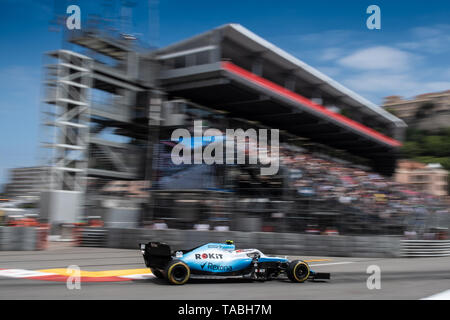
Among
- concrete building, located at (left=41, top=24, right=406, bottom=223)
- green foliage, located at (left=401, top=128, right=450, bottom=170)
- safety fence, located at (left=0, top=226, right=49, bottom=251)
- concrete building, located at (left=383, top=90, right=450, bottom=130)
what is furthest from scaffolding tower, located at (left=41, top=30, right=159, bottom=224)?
concrete building, located at (left=383, top=90, right=450, bottom=130)

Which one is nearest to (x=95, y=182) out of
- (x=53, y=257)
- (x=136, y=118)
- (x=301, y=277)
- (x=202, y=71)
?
(x=136, y=118)

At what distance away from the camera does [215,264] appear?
26.1ft

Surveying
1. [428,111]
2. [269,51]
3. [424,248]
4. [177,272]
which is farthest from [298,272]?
[428,111]

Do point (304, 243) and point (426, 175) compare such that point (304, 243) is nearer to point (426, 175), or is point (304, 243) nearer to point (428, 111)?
point (426, 175)

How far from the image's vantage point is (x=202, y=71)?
2142 cm

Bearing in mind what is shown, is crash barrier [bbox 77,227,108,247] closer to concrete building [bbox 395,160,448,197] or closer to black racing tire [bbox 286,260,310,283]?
black racing tire [bbox 286,260,310,283]

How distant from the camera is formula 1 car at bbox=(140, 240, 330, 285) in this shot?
7.69 metres

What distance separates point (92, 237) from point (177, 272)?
998 cm

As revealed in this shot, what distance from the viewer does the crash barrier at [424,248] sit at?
14.8 metres

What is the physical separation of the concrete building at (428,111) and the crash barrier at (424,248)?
99.8m

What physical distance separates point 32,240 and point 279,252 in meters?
7.87

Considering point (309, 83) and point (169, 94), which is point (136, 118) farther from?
point (309, 83)

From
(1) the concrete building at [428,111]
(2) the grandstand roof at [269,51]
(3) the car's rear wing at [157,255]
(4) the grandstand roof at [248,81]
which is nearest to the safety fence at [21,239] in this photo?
(3) the car's rear wing at [157,255]

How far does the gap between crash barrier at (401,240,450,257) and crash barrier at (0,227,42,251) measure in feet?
38.4
